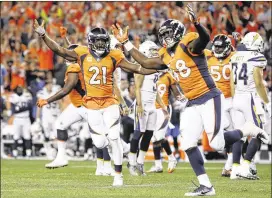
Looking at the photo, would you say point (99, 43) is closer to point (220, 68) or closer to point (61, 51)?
point (61, 51)

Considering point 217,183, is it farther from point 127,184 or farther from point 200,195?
point 200,195

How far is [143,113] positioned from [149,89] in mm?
502

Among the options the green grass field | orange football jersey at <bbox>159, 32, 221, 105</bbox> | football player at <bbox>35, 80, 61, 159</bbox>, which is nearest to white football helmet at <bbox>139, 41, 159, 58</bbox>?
the green grass field

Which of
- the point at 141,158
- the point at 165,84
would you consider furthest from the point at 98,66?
the point at 165,84

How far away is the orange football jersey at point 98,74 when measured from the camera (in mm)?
11328

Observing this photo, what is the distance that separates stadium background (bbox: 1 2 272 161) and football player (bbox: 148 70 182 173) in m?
3.76

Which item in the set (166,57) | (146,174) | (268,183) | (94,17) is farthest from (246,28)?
(166,57)

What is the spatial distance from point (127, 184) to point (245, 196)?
7.03ft

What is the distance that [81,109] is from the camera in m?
13.5

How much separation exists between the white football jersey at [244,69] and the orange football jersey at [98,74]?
2041 mm

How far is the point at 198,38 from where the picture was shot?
30.7ft

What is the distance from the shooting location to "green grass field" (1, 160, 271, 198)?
1012 centimetres

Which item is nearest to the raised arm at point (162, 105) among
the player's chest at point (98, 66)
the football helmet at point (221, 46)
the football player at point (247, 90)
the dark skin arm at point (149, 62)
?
the football helmet at point (221, 46)

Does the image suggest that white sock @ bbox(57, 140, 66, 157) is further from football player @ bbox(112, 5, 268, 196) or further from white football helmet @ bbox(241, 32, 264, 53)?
football player @ bbox(112, 5, 268, 196)
